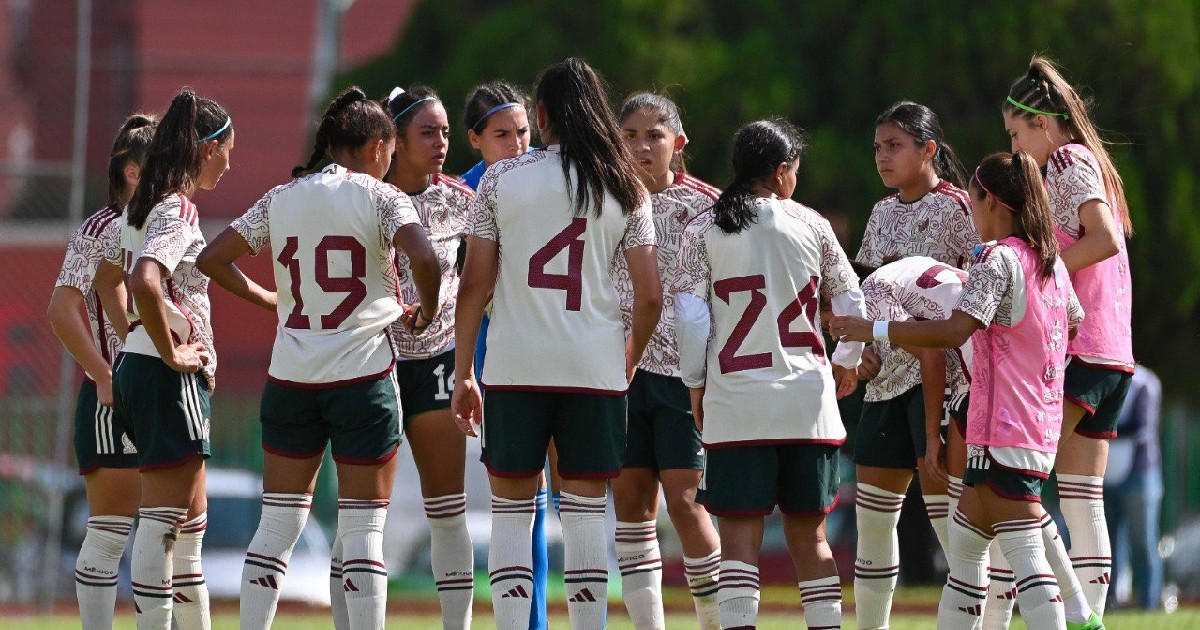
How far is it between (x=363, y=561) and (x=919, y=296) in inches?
87.8

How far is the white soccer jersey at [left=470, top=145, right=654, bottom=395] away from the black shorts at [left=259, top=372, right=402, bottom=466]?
447 millimetres

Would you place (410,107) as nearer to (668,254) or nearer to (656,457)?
(668,254)

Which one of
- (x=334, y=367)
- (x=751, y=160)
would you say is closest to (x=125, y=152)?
(x=334, y=367)

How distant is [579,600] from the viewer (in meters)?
5.10

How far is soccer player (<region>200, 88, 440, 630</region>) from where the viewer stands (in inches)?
207

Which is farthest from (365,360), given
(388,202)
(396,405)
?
(388,202)

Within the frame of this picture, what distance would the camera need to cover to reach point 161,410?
557 centimetres

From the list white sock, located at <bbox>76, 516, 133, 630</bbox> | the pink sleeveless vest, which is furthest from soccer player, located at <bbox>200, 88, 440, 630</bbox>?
the pink sleeveless vest

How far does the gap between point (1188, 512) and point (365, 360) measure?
14424mm

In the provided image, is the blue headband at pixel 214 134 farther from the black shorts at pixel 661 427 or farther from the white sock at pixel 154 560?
the black shorts at pixel 661 427

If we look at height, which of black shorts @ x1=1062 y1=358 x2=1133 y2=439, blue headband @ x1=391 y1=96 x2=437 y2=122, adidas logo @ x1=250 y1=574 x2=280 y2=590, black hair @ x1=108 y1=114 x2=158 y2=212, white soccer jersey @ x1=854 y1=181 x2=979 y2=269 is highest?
blue headband @ x1=391 y1=96 x2=437 y2=122

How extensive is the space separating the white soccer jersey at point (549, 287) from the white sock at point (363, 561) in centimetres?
68

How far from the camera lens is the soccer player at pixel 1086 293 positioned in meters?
5.58

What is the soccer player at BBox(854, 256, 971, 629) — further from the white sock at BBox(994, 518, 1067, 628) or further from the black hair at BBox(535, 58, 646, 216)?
the black hair at BBox(535, 58, 646, 216)
